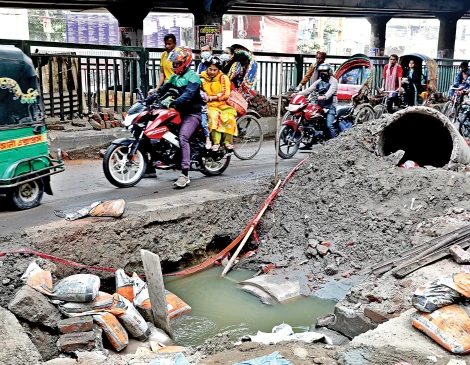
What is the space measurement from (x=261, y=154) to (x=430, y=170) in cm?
449

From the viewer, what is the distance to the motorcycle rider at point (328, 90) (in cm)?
1026

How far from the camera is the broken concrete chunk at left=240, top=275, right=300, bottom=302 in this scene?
6.11 metres

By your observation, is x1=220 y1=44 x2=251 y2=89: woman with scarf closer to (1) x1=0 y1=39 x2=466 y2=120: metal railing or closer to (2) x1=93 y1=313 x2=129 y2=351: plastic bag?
(1) x1=0 y1=39 x2=466 y2=120: metal railing

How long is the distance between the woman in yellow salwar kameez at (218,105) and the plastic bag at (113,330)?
386 cm

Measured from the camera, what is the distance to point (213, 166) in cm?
875

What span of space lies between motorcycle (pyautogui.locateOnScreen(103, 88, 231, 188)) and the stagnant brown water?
6.04ft

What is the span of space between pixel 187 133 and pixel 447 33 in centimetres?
2279

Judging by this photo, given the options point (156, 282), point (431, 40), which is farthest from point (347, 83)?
point (431, 40)

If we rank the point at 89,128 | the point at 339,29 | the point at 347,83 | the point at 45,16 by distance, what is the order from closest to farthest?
the point at 89,128 < the point at 347,83 < the point at 45,16 < the point at 339,29

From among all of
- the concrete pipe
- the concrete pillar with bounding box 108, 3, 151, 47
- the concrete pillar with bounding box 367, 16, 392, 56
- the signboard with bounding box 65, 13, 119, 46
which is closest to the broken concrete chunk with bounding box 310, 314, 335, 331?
the concrete pipe

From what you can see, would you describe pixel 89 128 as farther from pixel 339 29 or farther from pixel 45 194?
pixel 339 29

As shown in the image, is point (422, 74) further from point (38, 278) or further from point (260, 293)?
point (38, 278)

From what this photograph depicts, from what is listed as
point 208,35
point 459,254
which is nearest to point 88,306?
point 459,254

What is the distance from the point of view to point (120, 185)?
7.58 m
